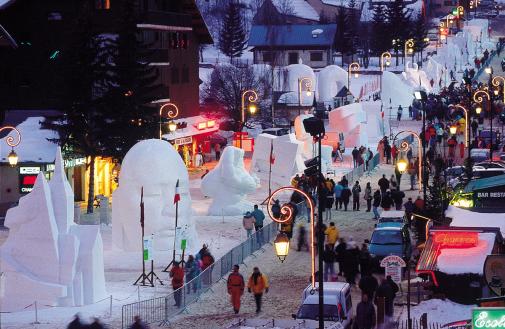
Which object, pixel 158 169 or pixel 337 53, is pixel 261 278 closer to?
pixel 158 169

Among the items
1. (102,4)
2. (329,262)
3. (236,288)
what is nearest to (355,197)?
(329,262)

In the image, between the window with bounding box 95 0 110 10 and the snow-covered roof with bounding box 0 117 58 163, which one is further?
the window with bounding box 95 0 110 10

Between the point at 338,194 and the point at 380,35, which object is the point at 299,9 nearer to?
the point at 380,35

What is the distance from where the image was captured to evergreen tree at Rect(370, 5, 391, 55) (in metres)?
123

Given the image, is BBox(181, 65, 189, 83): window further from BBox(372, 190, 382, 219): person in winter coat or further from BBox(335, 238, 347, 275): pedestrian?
BBox(335, 238, 347, 275): pedestrian

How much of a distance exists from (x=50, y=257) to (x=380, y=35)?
9659cm

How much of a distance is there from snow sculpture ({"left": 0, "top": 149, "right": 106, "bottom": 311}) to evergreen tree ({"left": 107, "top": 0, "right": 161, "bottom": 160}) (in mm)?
15506

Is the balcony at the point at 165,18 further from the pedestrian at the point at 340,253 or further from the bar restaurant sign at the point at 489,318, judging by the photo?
the bar restaurant sign at the point at 489,318

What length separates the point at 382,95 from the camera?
3182 inches

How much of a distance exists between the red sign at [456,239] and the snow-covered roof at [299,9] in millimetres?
117005

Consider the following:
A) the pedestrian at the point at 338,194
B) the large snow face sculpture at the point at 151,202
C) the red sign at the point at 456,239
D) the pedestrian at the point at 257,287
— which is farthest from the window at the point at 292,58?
the pedestrian at the point at 257,287

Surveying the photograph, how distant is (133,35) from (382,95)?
115 feet

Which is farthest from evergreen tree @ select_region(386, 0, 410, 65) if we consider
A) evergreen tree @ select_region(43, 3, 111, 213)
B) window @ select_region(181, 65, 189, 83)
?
evergreen tree @ select_region(43, 3, 111, 213)

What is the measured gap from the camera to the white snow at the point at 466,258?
28.0m
